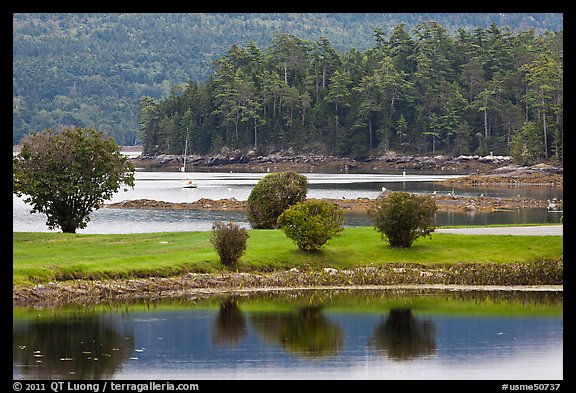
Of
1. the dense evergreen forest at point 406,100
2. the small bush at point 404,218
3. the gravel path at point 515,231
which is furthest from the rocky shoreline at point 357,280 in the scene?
the dense evergreen forest at point 406,100

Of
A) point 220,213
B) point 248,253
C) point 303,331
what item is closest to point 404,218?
point 248,253

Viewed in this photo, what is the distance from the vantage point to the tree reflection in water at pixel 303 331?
89.3ft

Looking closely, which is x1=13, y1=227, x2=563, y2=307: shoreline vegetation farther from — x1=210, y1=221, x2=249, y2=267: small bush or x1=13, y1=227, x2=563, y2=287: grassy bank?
x1=210, y1=221, x2=249, y2=267: small bush

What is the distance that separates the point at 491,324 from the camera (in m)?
30.2

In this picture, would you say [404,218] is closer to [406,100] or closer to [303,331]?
[303,331]

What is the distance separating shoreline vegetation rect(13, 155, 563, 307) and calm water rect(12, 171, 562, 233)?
2236 centimetres

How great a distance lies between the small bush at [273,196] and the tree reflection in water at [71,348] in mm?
16031

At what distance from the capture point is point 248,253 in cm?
3928

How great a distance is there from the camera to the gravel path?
1767 inches

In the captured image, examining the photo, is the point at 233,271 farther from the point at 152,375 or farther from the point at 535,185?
the point at 535,185

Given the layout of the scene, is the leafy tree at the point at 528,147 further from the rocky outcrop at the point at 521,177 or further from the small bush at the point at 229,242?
the small bush at the point at 229,242

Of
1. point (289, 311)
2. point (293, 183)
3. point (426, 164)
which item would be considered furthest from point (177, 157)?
point (289, 311)

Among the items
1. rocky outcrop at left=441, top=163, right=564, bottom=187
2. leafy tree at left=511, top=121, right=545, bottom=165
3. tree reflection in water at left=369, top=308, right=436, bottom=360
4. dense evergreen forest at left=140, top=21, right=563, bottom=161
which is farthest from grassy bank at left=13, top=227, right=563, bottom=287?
dense evergreen forest at left=140, top=21, right=563, bottom=161

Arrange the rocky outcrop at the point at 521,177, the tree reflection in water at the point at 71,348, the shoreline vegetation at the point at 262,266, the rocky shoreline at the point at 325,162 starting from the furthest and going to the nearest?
the rocky shoreline at the point at 325,162
the rocky outcrop at the point at 521,177
the shoreline vegetation at the point at 262,266
the tree reflection in water at the point at 71,348
